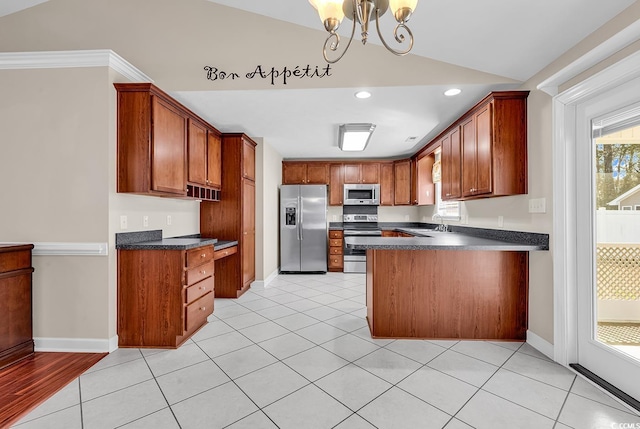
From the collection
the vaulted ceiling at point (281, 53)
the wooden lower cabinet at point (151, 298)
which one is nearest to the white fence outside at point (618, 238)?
the vaulted ceiling at point (281, 53)

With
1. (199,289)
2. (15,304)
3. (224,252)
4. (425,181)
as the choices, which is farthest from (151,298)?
(425,181)

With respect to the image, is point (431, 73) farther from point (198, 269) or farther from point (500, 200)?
point (198, 269)

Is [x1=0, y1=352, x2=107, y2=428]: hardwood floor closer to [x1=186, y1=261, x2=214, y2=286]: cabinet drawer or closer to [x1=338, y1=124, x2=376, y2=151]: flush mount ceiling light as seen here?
[x1=186, y1=261, x2=214, y2=286]: cabinet drawer

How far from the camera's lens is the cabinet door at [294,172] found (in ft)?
19.9

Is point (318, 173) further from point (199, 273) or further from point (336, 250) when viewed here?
point (199, 273)

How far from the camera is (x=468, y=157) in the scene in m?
3.18

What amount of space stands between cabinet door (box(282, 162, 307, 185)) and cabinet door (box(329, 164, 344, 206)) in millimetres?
557

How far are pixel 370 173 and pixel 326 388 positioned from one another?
4.72 meters

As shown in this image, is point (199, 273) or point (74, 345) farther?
point (199, 273)

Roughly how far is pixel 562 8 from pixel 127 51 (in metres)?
3.59

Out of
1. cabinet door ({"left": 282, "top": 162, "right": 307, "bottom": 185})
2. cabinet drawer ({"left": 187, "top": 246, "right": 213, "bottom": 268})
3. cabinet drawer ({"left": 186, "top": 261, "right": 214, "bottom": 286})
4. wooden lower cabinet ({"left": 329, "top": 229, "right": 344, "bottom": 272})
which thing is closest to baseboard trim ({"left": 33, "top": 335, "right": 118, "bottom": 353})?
cabinet drawer ({"left": 186, "top": 261, "right": 214, "bottom": 286})

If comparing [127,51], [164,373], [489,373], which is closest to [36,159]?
[127,51]

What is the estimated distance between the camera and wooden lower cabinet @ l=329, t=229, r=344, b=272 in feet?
19.3

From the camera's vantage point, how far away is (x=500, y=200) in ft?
10.0
